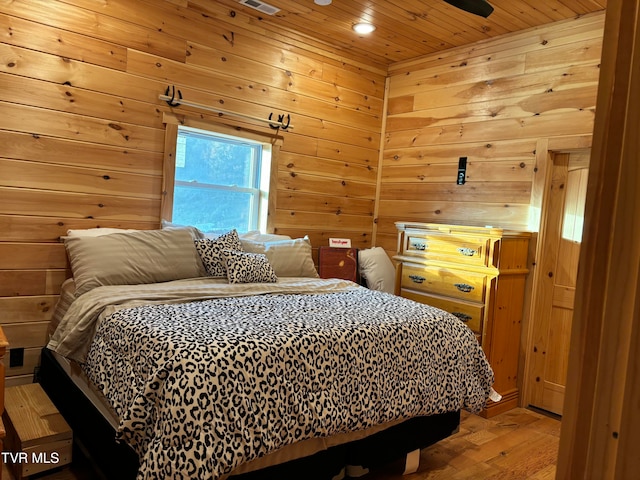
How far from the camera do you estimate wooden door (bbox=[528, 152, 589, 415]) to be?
3328 millimetres

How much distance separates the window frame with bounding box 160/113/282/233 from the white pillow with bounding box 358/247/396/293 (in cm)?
82

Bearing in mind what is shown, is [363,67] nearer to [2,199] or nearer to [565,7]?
[565,7]

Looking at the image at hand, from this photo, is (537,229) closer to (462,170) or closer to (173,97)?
(462,170)

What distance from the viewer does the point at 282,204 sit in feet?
12.8

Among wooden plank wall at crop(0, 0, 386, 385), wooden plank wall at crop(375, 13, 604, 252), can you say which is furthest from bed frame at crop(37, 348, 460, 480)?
wooden plank wall at crop(375, 13, 604, 252)

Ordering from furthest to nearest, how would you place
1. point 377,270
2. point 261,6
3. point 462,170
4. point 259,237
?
point 377,270, point 462,170, point 259,237, point 261,6

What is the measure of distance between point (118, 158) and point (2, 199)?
2.24ft

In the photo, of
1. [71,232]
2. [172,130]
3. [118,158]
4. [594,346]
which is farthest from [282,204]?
[594,346]

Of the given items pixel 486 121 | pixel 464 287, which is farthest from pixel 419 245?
pixel 486 121

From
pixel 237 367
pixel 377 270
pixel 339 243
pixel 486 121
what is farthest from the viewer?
pixel 339 243

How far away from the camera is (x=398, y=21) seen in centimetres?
350

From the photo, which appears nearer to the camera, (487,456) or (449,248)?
(487,456)

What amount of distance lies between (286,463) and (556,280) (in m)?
2.44

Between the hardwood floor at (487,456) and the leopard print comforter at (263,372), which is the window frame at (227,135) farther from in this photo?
the hardwood floor at (487,456)
